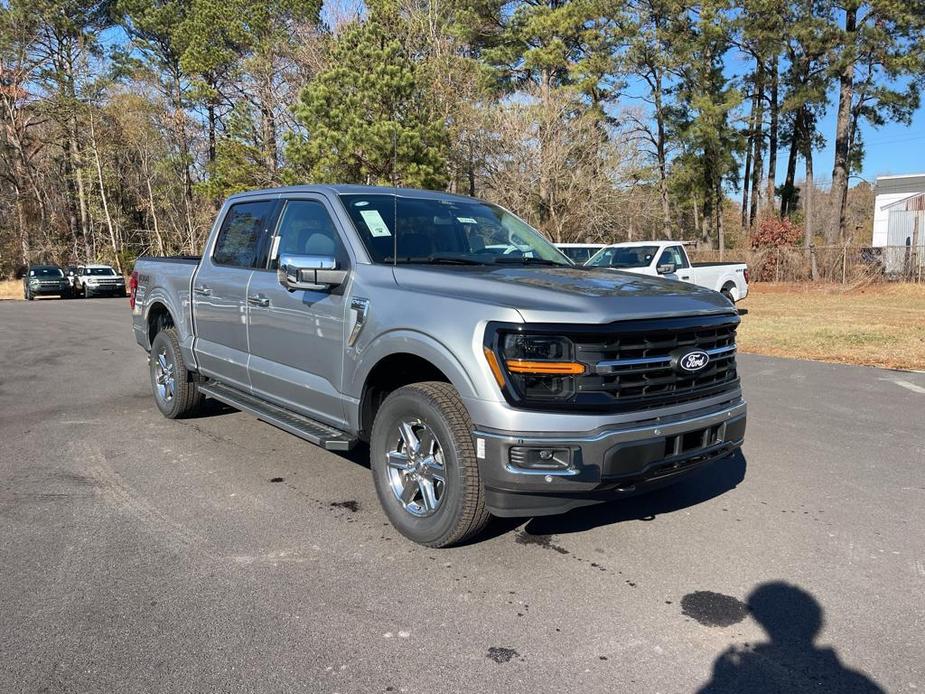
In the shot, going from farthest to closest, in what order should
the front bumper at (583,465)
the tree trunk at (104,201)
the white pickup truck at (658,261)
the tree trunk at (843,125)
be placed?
1. the tree trunk at (104,201)
2. the tree trunk at (843,125)
3. the white pickup truck at (658,261)
4. the front bumper at (583,465)

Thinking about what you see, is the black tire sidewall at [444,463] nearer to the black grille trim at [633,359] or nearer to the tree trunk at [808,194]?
the black grille trim at [633,359]

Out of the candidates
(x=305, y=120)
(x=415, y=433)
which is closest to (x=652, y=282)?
(x=415, y=433)

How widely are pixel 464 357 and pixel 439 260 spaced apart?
1222 mm

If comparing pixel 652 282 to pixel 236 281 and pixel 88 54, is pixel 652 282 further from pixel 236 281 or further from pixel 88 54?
pixel 88 54

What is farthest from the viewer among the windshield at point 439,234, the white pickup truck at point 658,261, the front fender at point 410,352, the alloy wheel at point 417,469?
the white pickup truck at point 658,261

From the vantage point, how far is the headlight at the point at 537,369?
3199 millimetres

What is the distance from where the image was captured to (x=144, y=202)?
45.0 m

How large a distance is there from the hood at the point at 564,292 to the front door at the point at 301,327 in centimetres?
63

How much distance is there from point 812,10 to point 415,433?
3369 cm

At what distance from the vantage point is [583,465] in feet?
10.4

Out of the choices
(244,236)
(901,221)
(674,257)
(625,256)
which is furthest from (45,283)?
(901,221)

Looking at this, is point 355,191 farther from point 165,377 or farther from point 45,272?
point 45,272

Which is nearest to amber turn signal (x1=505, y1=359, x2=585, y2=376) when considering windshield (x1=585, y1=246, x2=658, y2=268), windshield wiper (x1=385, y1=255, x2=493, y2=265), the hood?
the hood

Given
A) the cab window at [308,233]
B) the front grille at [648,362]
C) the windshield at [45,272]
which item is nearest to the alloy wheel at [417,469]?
the front grille at [648,362]
